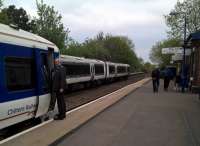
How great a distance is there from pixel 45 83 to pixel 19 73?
1.68 m

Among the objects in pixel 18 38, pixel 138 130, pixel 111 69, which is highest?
pixel 18 38

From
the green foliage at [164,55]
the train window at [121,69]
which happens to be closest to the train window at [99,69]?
the green foliage at [164,55]

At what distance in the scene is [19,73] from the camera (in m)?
10.1

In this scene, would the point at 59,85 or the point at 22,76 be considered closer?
the point at 22,76

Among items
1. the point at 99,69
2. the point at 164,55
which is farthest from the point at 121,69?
the point at 164,55

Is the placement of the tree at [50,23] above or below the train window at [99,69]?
above

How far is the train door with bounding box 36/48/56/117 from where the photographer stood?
1133 cm

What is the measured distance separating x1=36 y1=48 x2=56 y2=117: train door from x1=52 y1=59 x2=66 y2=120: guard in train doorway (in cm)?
16

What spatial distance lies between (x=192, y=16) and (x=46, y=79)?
38.1 metres

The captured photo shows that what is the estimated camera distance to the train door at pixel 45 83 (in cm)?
1133

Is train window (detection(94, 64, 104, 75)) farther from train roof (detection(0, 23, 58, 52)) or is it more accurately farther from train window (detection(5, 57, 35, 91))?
train window (detection(5, 57, 35, 91))

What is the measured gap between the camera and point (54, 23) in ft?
204

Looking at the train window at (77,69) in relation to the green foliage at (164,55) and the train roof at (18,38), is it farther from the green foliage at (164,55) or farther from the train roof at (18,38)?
the green foliage at (164,55)

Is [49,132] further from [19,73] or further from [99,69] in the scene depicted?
[99,69]
